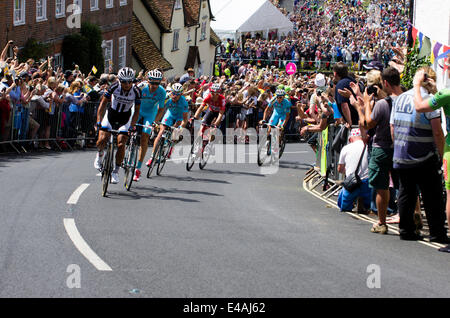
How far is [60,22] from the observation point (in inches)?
1538

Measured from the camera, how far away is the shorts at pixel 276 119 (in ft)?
71.0

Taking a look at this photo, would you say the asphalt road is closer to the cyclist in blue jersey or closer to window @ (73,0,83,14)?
the cyclist in blue jersey

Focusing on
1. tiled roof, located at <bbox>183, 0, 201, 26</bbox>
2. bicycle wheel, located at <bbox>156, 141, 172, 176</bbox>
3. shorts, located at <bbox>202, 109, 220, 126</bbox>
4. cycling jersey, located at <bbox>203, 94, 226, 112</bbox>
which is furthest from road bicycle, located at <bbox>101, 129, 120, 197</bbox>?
tiled roof, located at <bbox>183, 0, 201, 26</bbox>

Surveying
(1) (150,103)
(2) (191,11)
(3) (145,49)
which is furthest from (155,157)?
(2) (191,11)

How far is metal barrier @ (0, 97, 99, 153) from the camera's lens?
20.2 metres

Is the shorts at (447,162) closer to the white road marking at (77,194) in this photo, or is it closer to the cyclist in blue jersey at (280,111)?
the white road marking at (77,194)

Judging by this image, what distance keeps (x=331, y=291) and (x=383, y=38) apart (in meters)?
60.7

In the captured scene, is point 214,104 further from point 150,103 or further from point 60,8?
point 60,8

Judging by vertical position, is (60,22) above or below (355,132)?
above

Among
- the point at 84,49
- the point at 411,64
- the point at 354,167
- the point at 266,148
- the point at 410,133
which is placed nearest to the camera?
the point at 410,133

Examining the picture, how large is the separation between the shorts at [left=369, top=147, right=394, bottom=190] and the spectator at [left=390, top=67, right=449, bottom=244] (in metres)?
0.49

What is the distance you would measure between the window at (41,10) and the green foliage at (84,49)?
2227mm

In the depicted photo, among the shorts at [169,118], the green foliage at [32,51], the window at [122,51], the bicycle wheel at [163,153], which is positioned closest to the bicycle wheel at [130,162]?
the bicycle wheel at [163,153]

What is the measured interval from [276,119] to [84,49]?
2029 centimetres
